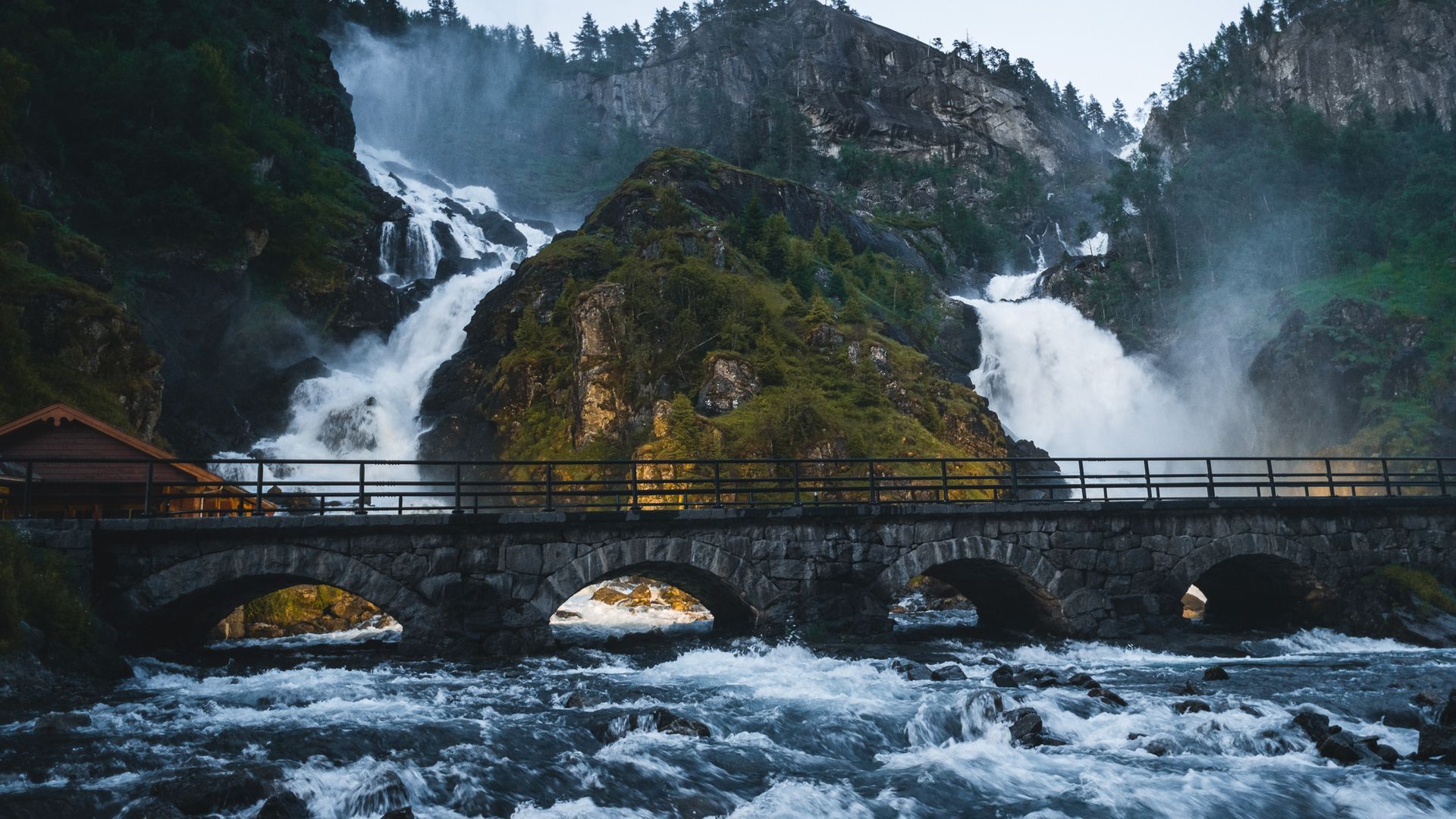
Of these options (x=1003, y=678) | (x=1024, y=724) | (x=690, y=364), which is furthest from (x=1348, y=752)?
(x=690, y=364)

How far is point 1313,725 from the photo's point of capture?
13.0 m

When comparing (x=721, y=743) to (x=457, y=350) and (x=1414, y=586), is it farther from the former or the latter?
(x=457, y=350)

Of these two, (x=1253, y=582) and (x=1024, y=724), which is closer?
(x=1024, y=724)

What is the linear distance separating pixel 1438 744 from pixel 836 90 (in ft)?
398

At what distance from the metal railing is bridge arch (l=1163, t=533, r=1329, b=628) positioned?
4.91ft

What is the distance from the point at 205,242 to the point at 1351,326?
6925 centimetres

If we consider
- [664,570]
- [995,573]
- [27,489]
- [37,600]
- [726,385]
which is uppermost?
[726,385]

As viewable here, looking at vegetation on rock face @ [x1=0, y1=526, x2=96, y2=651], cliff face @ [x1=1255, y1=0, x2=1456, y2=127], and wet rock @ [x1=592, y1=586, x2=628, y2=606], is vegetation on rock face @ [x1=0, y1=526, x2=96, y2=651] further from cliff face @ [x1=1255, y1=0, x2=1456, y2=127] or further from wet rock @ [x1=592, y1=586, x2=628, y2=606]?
cliff face @ [x1=1255, y1=0, x2=1456, y2=127]

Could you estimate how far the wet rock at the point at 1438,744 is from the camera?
11516 mm

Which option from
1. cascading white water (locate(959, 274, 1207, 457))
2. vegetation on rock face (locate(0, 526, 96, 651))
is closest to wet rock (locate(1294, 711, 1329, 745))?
vegetation on rock face (locate(0, 526, 96, 651))

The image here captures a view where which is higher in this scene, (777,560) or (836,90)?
(836,90)

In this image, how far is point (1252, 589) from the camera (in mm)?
27172

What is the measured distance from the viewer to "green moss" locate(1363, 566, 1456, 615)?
23.4 metres

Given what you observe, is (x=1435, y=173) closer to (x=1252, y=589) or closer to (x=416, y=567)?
(x=1252, y=589)
